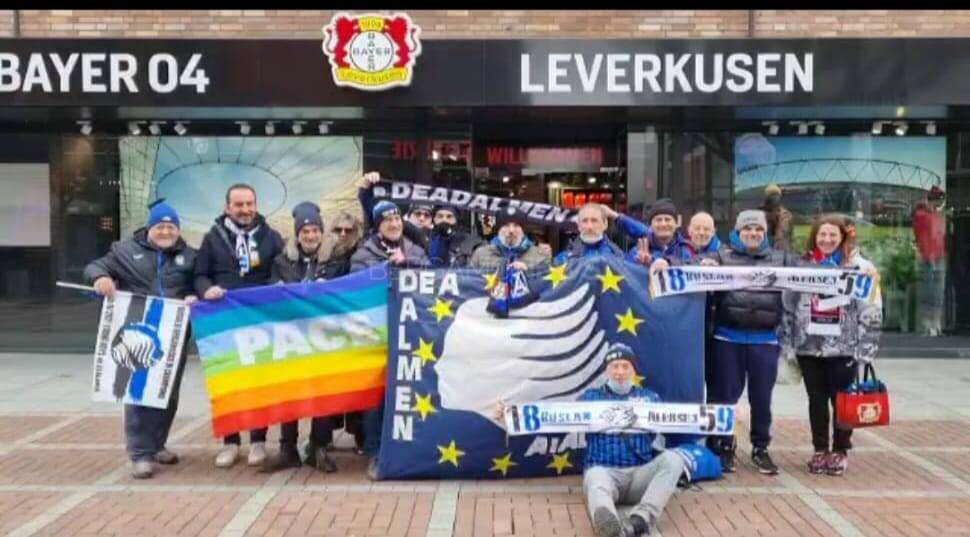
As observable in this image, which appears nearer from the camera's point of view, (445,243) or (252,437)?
(252,437)

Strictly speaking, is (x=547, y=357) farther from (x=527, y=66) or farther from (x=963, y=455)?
(x=527, y=66)

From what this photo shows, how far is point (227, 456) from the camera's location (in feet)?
21.2

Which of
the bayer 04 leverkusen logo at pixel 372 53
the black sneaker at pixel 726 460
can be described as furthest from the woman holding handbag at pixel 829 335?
the bayer 04 leverkusen logo at pixel 372 53

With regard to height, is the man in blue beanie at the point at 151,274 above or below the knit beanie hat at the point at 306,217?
below

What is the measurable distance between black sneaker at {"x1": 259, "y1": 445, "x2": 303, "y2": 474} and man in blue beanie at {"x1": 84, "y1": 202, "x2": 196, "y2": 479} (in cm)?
72

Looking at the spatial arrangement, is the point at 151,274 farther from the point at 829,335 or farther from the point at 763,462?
the point at 829,335

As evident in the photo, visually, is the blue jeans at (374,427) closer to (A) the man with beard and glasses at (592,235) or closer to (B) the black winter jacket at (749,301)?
(A) the man with beard and glasses at (592,235)

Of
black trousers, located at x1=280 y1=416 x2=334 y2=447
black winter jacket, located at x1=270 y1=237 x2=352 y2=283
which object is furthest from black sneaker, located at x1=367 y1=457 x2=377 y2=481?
black winter jacket, located at x1=270 y1=237 x2=352 y2=283

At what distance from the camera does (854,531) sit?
5.05m

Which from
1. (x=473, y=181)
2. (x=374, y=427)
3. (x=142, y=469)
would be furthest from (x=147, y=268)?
(x=473, y=181)

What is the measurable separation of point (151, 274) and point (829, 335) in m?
4.48

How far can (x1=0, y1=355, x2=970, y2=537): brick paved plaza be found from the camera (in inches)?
202

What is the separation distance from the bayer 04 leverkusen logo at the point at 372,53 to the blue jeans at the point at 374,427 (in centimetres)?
485

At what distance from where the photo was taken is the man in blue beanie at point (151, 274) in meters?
6.23
